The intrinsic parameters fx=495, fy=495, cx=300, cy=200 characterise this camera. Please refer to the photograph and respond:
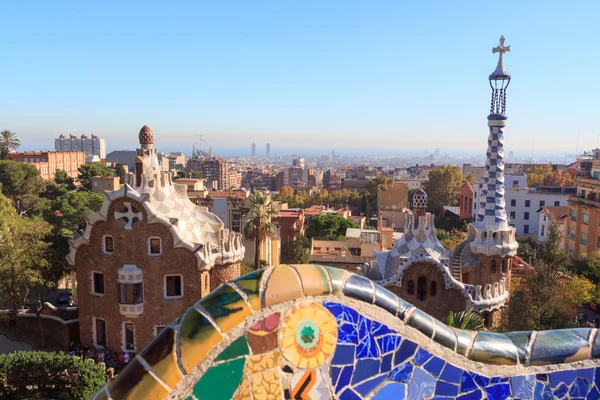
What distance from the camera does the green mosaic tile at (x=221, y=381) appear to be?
12.2 feet

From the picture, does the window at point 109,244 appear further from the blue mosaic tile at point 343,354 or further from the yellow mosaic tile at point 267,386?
the blue mosaic tile at point 343,354

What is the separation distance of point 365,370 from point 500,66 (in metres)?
15.6

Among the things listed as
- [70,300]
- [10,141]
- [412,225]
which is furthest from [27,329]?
[10,141]

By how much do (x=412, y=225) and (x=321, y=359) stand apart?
13.1 metres

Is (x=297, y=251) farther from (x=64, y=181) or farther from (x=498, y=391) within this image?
(x=64, y=181)

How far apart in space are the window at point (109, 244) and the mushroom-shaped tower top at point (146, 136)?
13.5 feet

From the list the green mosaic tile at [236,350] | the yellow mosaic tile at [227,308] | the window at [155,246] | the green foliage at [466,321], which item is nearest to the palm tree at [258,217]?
the window at [155,246]

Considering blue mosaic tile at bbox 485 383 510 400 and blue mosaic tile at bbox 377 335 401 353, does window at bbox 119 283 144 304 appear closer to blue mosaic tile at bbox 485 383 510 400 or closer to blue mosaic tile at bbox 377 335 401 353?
blue mosaic tile at bbox 377 335 401 353

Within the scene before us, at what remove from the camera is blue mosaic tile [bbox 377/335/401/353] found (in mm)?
4129

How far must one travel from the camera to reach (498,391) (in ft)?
14.1

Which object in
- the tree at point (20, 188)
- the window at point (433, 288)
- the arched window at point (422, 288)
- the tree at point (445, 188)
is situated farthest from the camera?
the tree at point (445, 188)

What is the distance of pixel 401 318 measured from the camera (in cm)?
424

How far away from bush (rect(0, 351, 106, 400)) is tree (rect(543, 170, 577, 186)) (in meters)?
67.2

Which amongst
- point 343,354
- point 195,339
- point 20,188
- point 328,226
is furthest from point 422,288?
point 20,188
